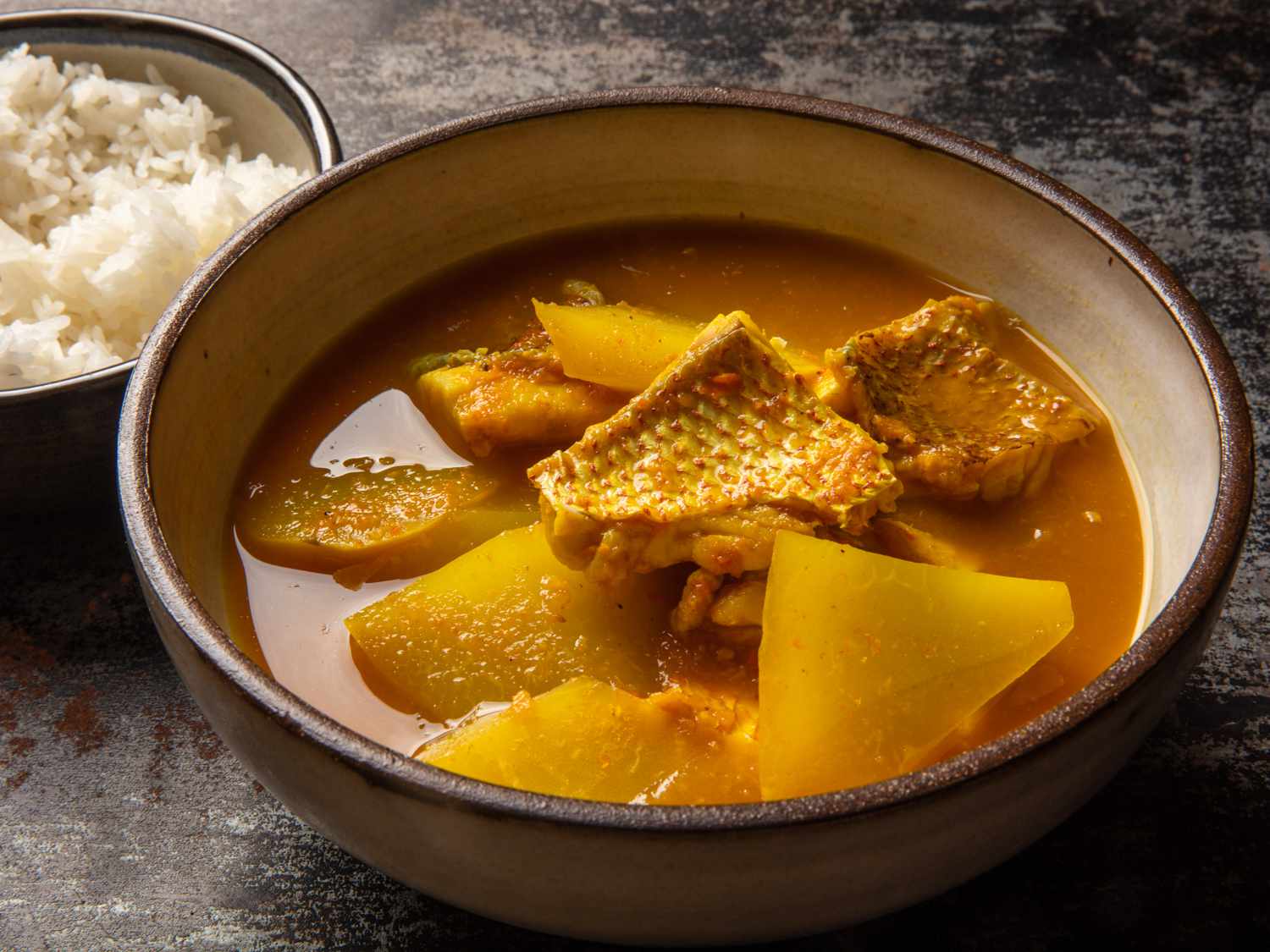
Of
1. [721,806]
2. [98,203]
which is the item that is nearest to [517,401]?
[721,806]

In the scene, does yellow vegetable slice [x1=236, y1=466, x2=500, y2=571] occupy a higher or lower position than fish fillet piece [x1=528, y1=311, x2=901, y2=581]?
lower

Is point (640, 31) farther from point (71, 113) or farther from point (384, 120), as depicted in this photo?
point (71, 113)

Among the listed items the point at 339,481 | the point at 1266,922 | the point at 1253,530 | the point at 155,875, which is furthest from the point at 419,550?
the point at 1253,530

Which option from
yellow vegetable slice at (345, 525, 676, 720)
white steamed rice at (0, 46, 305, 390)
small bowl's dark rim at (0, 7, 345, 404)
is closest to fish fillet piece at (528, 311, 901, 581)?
yellow vegetable slice at (345, 525, 676, 720)

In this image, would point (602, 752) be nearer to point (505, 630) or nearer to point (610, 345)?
point (505, 630)

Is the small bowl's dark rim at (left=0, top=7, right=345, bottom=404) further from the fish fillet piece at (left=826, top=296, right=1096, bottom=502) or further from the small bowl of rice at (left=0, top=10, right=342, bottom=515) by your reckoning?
the fish fillet piece at (left=826, top=296, right=1096, bottom=502)

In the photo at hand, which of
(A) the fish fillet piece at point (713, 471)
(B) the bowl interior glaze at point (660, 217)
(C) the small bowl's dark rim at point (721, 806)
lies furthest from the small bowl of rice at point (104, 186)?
(A) the fish fillet piece at point (713, 471)

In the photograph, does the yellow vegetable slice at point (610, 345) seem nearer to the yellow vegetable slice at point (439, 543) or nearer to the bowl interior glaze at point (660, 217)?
the yellow vegetable slice at point (439, 543)
